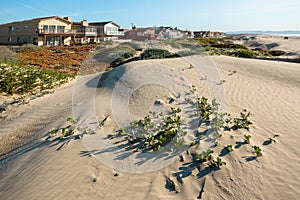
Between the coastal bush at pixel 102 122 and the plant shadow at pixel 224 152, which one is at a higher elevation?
the coastal bush at pixel 102 122

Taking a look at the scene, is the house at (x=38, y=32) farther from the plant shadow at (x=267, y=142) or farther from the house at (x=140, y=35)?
the plant shadow at (x=267, y=142)

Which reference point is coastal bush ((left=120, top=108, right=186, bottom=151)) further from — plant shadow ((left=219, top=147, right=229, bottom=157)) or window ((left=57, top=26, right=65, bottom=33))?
window ((left=57, top=26, right=65, bottom=33))

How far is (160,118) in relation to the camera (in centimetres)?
609

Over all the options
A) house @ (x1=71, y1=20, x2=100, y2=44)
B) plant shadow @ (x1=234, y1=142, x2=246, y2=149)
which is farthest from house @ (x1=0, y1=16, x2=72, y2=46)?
plant shadow @ (x1=234, y1=142, x2=246, y2=149)

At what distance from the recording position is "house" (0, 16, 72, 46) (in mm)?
42344

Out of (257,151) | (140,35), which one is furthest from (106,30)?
(257,151)

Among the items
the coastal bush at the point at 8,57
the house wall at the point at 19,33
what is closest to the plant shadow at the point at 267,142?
the coastal bush at the point at 8,57

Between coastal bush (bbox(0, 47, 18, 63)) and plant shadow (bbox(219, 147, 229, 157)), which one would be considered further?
coastal bush (bbox(0, 47, 18, 63))

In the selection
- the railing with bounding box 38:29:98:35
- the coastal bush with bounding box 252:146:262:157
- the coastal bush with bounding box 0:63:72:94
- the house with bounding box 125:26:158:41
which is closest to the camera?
the coastal bush with bounding box 252:146:262:157

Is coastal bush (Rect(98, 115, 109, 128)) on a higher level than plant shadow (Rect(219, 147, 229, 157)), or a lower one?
higher

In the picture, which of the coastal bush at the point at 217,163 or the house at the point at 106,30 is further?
the house at the point at 106,30

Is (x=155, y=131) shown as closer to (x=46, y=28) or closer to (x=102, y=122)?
(x=102, y=122)

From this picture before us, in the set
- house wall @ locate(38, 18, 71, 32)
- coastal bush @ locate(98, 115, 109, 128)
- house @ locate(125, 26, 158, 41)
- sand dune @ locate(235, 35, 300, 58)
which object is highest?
house @ locate(125, 26, 158, 41)

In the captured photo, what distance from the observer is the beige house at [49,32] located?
42.5 metres
